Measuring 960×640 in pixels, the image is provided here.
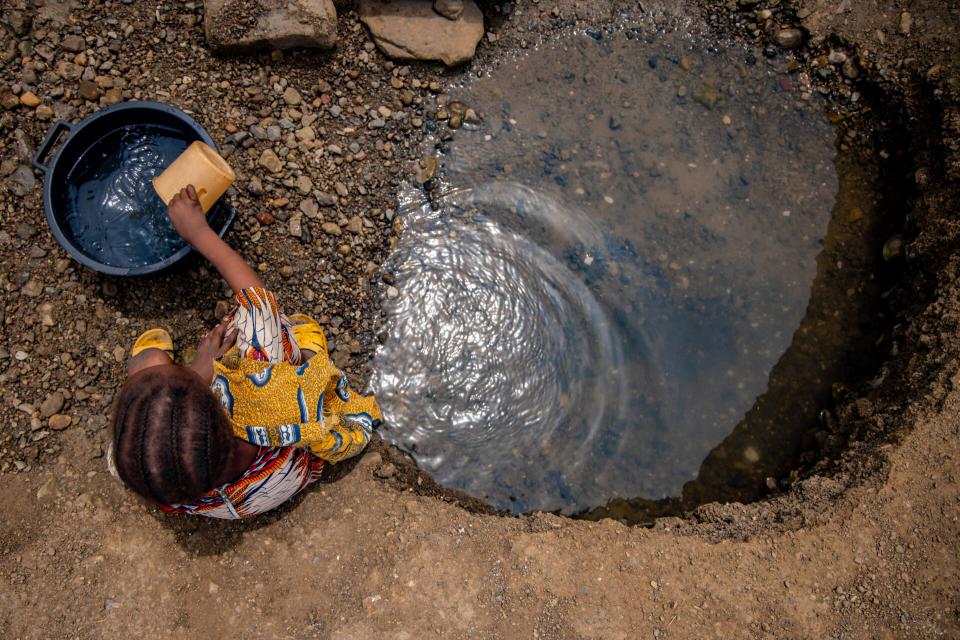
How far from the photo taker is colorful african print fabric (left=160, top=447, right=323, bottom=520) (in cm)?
205

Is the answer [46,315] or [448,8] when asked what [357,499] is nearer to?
[46,315]

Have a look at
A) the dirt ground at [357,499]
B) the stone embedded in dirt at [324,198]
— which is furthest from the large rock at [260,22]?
the stone embedded in dirt at [324,198]

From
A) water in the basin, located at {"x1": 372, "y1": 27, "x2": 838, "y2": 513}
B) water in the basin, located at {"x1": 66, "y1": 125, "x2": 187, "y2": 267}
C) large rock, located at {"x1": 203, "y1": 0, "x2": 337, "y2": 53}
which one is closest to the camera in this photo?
water in the basin, located at {"x1": 66, "y1": 125, "x2": 187, "y2": 267}

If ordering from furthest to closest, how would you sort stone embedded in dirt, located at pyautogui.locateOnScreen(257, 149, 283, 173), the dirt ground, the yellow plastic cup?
1. stone embedded in dirt, located at pyautogui.locateOnScreen(257, 149, 283, 173)
2. the dirt ground
3. the yellow plastic cup

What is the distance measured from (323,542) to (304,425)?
2.41ft

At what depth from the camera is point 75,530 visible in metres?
2.52

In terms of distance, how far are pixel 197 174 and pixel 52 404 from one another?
1237 millimetres

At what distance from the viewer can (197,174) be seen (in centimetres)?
233

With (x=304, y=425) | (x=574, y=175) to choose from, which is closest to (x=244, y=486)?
(x=304, y=425)

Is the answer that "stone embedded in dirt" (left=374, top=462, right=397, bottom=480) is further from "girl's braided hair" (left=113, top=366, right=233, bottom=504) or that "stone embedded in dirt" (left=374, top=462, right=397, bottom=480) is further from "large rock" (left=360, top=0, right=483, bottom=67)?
"large rock" (left=360, top=0, right=483, bottom=67)

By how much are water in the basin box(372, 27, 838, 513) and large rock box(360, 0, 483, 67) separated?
0.74 feet

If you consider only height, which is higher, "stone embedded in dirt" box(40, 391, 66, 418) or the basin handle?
the basin handle

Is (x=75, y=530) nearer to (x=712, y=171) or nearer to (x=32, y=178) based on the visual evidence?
(x=32, y=178)

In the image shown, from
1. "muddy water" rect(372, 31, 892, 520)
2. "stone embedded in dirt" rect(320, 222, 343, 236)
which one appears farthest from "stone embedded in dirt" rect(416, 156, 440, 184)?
"stone embedded in dirt" rect(320, 222, 343, 236)
